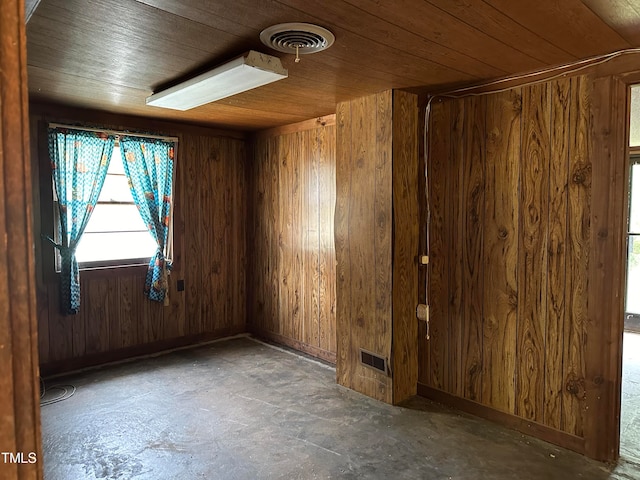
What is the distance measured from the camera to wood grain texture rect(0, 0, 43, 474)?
20.5 inches

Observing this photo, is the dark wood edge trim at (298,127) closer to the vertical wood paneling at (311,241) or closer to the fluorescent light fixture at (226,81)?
the vertical wood paneling at (311,241)

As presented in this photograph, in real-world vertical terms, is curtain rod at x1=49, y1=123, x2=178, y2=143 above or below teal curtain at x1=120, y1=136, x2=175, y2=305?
above

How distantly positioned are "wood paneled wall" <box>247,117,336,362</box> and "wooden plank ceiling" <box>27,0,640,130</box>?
3.71ft

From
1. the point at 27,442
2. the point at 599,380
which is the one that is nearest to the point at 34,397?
the point at 27,442

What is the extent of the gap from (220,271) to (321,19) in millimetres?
3448

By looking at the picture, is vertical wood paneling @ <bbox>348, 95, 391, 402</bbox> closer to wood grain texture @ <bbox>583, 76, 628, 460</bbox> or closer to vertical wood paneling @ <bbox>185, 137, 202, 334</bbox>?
wood grain texture @ <bbox>583, 76, 628, 460</bbox>

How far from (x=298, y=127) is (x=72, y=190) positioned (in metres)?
2.10

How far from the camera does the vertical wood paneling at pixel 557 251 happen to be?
2.50 meters

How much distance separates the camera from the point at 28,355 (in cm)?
55

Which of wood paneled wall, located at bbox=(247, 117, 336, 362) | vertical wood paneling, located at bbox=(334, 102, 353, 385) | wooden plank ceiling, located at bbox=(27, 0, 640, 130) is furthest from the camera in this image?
wood paneled wall, located at bbox=(247, 117, 336, 362)

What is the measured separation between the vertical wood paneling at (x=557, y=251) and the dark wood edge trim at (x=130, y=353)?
3330mm

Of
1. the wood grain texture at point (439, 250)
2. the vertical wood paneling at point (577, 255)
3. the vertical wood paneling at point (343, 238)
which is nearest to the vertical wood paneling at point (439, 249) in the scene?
the wood grain texture at point (439, 250)

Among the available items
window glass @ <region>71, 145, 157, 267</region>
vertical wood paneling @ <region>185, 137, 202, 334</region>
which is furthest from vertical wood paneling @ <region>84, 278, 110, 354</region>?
vertical wood paneling @ <region>185, 137, 202, 334</region>

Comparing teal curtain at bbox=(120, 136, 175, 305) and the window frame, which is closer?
the window frame
